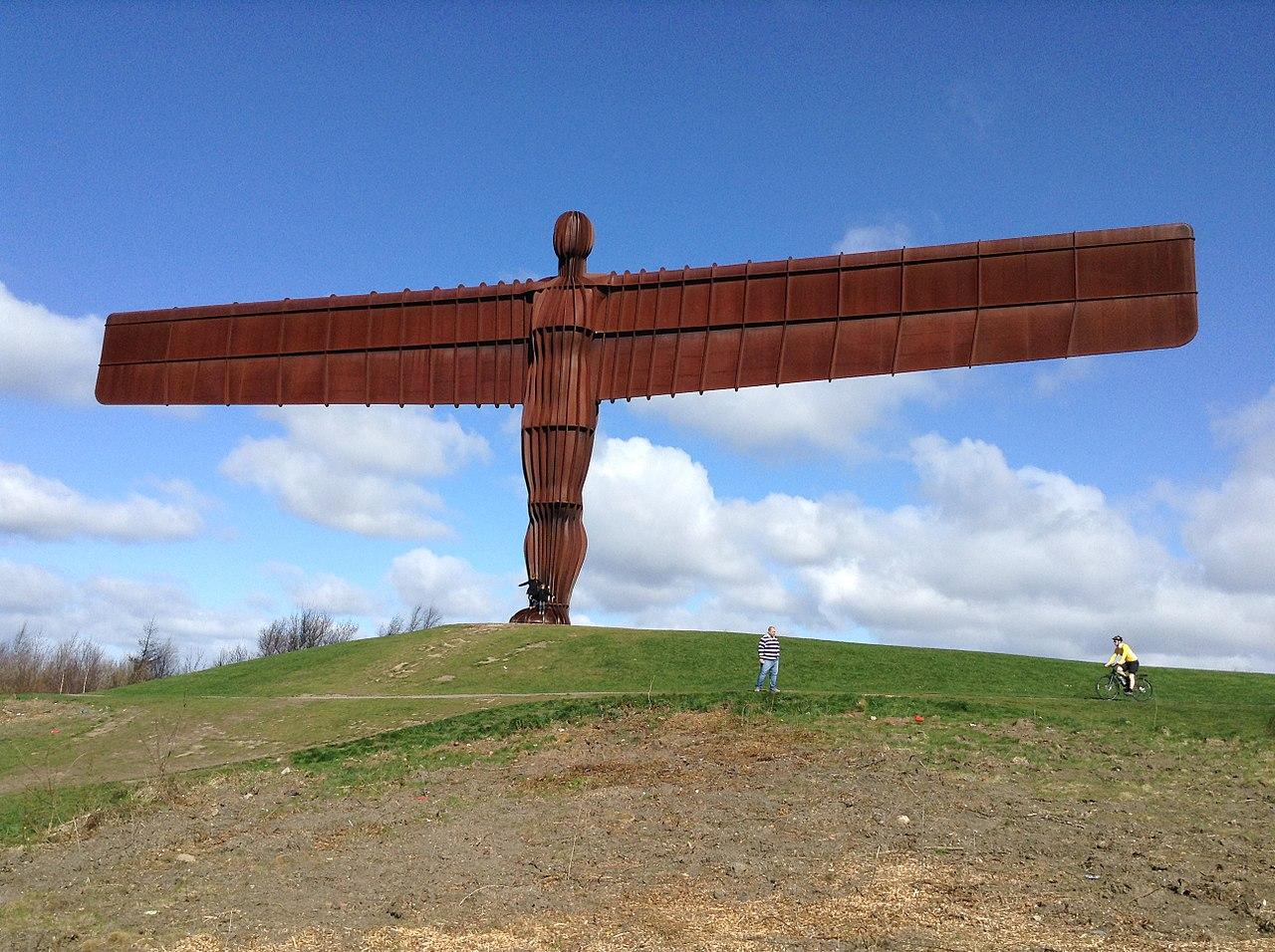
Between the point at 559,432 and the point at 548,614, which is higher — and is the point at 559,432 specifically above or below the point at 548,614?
above

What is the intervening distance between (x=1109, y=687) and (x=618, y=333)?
13.3 m

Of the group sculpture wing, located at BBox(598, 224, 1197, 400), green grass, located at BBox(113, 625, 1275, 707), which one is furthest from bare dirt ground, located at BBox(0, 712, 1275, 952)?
sculpture wing, located at BBox(598, 224, 1197, 400)

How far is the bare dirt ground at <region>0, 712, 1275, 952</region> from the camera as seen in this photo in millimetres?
9609

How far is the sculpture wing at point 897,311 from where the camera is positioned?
2233 centimetres

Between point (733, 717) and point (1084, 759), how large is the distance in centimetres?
507

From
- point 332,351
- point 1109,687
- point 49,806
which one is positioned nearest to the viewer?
point 49,806

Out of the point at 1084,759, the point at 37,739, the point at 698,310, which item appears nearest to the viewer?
the point at 1084,759

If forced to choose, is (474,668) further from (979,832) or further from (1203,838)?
(1203,838)

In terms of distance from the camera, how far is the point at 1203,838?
11.7 metres

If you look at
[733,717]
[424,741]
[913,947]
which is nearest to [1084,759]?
[733,717]

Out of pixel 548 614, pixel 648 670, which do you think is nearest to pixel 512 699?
pixel 648 670

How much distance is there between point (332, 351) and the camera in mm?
28453

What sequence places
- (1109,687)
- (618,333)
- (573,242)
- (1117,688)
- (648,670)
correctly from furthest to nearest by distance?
1. (573,242)
2. (618,333)
3. (648,670)
4. (1109,687)
5. (1117,688)

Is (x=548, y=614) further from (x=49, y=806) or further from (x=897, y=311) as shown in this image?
(x=49, y=806)
